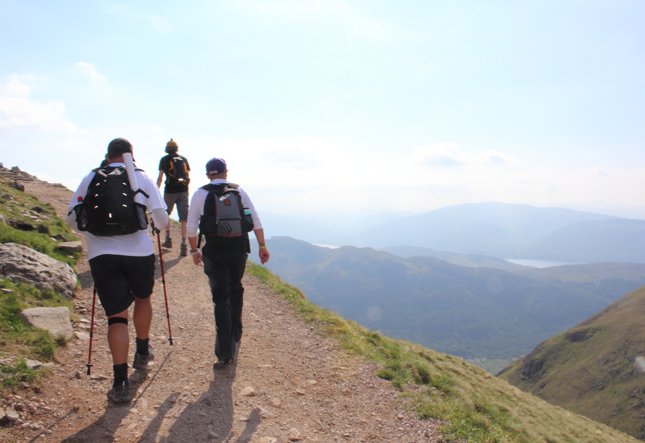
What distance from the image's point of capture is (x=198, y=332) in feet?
33.6

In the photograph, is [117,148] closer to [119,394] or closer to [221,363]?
[119,394]

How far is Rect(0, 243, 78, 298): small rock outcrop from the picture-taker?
9.38 metres

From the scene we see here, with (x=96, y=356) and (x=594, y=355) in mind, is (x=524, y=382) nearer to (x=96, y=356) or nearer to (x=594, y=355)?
(x=594, y=355)

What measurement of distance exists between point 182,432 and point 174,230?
1901 centimetres

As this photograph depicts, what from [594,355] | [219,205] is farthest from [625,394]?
[219,205]

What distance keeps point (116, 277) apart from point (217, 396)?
2.85 meters

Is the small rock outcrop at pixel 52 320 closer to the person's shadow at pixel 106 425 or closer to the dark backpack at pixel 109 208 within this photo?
the person's shadow at pixel 106 425

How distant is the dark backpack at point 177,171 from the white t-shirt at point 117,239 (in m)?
8.93

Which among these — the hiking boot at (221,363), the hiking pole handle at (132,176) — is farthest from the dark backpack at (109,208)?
the hiking boot at (221,363)

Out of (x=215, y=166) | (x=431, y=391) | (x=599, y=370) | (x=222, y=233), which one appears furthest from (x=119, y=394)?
(x=599, y=370)

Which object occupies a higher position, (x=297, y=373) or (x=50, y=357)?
(x=50, y=357)

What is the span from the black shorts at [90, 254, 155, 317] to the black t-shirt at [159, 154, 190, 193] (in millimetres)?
9421

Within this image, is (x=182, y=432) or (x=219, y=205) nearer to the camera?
(x=182, y=432)

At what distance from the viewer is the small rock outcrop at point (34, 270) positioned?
369 inches
